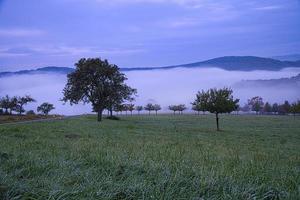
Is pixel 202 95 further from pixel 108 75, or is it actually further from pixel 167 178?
pixel 167 178

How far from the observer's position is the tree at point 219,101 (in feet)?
194

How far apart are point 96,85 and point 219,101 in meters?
24.5

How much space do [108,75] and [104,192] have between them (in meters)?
69.2

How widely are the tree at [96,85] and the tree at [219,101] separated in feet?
65.7

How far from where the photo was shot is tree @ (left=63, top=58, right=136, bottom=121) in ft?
242

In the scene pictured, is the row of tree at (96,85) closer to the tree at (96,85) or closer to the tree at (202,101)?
the tree at (96,85)

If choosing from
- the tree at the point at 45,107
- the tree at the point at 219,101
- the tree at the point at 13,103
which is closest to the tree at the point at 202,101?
the tree at the point at 219,101

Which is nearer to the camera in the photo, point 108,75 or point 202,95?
point 202,95

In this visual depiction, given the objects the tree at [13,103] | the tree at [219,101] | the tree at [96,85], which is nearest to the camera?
the tree at [219,101]

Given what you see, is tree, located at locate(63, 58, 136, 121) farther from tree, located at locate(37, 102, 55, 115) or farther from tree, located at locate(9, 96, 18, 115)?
tree, located at locate(37, 102, 55, 115)

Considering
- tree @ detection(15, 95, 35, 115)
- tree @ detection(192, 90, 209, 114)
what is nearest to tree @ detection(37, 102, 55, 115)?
tree @ detection(15, 95, 35, 115)

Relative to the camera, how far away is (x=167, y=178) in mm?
7738

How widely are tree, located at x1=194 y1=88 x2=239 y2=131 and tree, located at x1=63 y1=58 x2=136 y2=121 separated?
65.7 feet

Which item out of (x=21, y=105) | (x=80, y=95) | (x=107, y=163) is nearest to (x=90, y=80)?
(x=80, y=95)
